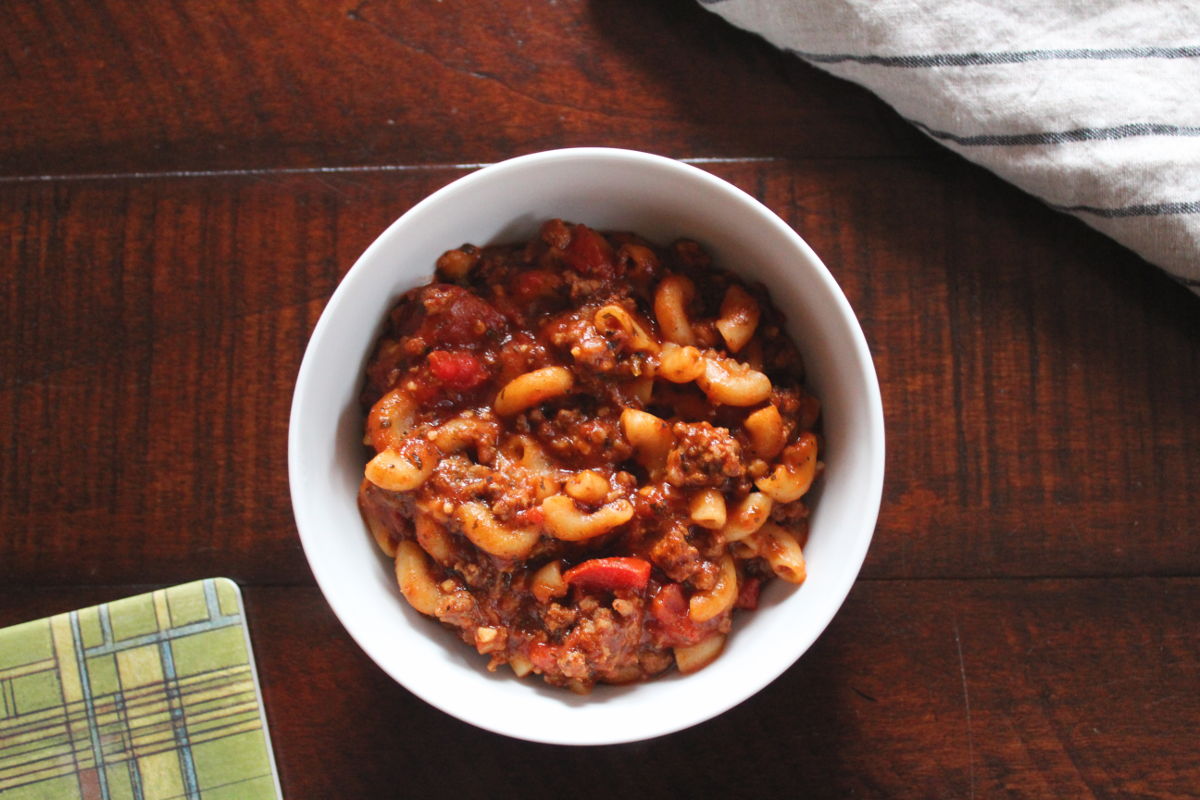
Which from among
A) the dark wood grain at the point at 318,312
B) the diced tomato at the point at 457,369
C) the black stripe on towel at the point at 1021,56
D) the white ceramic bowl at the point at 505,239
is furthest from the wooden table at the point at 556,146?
the diced tomato at the point at 457,369

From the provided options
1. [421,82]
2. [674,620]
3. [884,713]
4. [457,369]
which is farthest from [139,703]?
[884,713]

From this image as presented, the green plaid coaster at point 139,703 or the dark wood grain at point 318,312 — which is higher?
the dark wood grain at point 318,312

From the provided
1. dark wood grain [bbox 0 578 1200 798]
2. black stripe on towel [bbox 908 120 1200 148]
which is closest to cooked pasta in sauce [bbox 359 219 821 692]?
dark wood grain [bbox 0 578 1200 798]

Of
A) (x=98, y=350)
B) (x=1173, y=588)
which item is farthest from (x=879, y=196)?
(x=98, y=350)

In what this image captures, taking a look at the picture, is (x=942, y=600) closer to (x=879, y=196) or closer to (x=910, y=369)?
(x=910, y=369)

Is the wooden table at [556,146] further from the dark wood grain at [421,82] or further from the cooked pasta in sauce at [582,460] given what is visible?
the cooked pasta in sauce at [582,460]

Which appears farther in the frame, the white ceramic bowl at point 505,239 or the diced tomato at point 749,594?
the diced tomato at point 749,594
